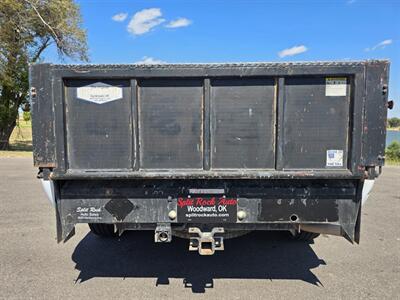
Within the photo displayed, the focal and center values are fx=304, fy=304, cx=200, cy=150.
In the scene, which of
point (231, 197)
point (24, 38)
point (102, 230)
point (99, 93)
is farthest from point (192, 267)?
point (24, 38)

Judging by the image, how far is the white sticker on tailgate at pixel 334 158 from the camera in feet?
8.89

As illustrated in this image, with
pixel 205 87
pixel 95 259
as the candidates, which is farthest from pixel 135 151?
pixel 95 259

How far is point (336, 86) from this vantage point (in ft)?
8.70

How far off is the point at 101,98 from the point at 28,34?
65.6ft

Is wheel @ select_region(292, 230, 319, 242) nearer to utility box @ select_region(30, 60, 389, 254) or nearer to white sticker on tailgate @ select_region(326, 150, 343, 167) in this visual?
utility box @ select_region(30, 60, 389, 254)

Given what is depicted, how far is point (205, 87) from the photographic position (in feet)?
8.74

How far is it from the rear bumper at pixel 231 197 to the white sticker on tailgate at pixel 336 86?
0.78 meters

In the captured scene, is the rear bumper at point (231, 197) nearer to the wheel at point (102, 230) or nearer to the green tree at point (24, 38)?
the wheel at point (102, 230)

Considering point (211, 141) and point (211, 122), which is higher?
point (211, 122)

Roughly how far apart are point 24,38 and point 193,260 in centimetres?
1998

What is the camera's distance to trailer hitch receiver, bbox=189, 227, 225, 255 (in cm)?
280

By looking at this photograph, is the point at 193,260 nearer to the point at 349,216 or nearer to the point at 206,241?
the point at 206,241

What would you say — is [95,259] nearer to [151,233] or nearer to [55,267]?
[55,267]

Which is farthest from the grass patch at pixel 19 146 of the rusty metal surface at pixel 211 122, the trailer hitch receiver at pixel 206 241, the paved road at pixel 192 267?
the trailer hitch receiver at pixel 206 241
